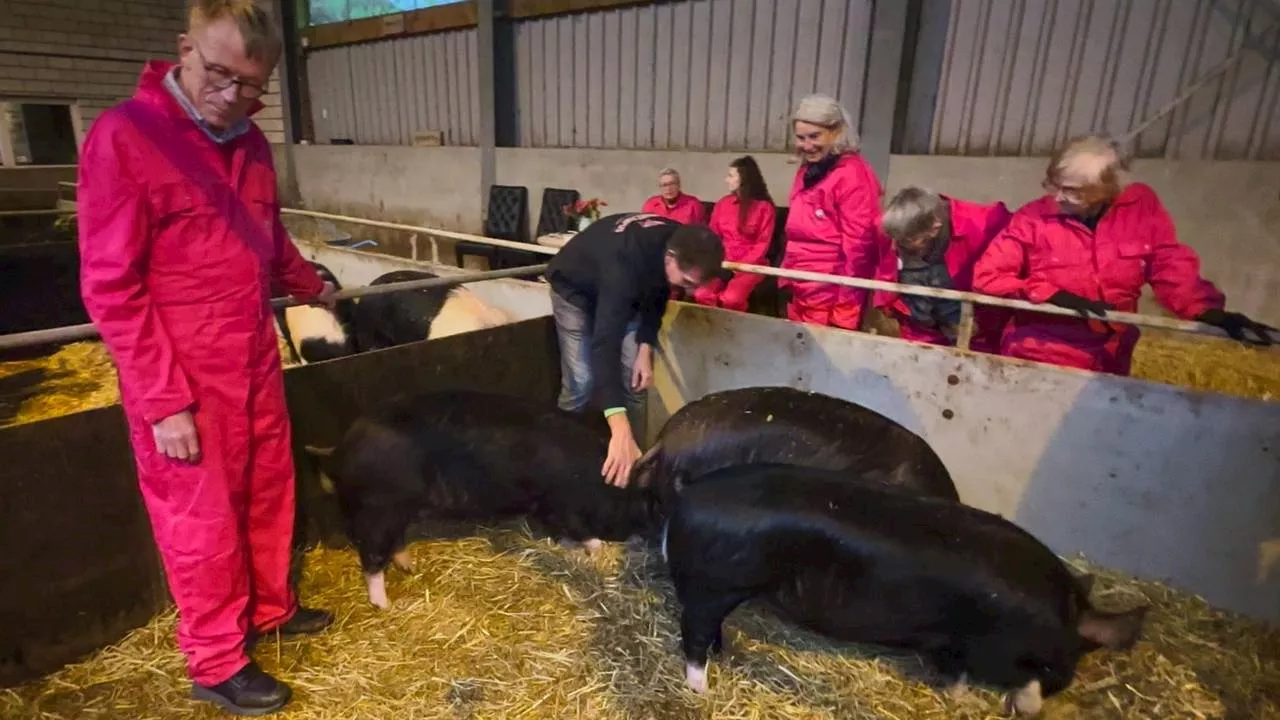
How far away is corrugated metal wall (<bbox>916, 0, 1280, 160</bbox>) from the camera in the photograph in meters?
5.50

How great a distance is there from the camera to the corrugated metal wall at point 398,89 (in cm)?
1075

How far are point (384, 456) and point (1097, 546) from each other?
2908 millimetres

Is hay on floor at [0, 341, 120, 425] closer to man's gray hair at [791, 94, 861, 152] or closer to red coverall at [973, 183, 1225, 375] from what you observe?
man's gray hair at [791, 94, 861, 152]

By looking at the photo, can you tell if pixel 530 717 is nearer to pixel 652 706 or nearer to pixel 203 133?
pixel 652 706

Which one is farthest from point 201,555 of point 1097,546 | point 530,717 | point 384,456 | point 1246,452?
point 1246,452

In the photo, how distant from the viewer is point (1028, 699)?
96.6 inches

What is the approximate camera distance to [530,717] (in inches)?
97.6

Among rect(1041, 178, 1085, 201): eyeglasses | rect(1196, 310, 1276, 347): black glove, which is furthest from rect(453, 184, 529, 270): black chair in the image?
rect(1196, 310, 1276, 347): black glove

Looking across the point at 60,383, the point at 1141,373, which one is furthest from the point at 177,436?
the point at 1141,373

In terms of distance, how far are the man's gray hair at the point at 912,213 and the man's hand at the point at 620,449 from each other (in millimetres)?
1548

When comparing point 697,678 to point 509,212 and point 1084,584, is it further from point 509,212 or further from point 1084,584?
point 509,212

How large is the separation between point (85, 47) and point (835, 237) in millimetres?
14179

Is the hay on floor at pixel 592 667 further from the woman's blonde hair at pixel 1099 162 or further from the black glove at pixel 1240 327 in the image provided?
the woman's blonde hair at pixel 1099 162

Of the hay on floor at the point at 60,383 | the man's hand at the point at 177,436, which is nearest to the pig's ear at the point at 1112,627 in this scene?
the man's hand at the point at 177,436
